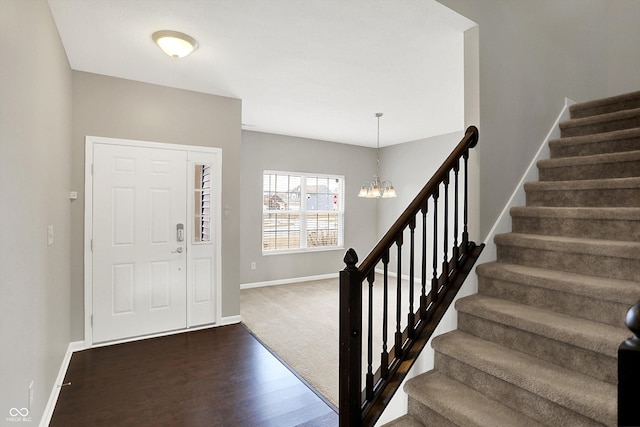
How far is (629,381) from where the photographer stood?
64cm

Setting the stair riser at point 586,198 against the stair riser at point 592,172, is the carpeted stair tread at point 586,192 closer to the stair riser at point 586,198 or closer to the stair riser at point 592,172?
the stair riser at point 586,198

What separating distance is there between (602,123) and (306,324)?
3.39 meters

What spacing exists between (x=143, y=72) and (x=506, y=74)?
3.23 m

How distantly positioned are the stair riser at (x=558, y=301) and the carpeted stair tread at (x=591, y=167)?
1.10m

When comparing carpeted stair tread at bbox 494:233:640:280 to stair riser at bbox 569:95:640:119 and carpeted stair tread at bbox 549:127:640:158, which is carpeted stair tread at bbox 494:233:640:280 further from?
stair riser at bbox 569:95:640:119

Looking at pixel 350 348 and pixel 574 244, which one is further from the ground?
pixel 574 244

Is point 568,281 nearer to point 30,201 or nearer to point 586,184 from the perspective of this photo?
point 586,184

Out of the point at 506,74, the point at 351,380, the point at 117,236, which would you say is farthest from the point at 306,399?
the point at 506,74

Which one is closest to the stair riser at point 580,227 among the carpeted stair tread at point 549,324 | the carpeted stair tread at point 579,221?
the carpeted stair tread at point 579,221

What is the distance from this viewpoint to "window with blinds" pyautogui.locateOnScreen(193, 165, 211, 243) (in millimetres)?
3809

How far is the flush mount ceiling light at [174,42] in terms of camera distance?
2535 mm

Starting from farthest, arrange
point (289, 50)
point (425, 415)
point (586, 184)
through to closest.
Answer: point (289, 50) < point (586, 184) < point (425, 415)

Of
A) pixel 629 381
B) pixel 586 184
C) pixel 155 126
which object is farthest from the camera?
pixel 155 126

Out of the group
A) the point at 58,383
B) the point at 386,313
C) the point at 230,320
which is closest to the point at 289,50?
the point at 386,313
